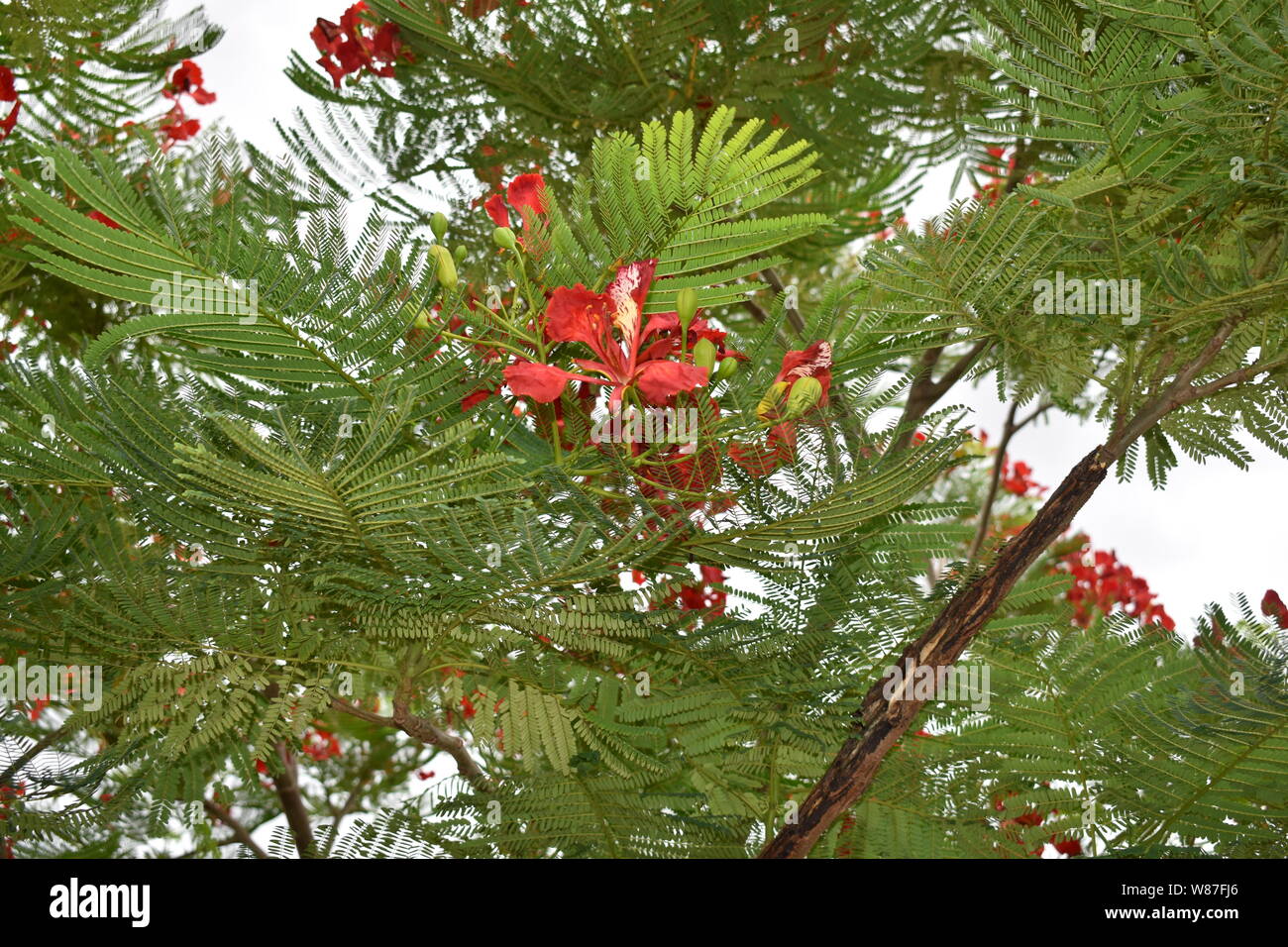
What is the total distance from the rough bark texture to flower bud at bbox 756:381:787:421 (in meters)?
0.46

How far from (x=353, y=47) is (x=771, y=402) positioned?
191 cm

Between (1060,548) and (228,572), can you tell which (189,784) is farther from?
(1060,548)

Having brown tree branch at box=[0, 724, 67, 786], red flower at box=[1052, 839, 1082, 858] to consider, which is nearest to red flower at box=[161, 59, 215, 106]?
brown tree branch at box=[0, 724, 67, 786]

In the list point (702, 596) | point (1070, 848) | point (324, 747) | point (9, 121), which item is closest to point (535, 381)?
point (702, 596)

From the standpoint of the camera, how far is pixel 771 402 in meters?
1.32

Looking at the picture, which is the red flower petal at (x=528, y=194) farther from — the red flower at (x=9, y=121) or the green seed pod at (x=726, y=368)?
the red flower at (x=9, y=121)

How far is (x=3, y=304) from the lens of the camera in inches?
102

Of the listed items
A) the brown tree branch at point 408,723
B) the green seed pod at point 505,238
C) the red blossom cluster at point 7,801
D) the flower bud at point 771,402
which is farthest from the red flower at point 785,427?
the red blossom cluster at point 7,801

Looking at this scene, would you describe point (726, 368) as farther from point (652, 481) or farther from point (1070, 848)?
point (1070, 848)

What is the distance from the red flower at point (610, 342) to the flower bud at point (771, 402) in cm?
12

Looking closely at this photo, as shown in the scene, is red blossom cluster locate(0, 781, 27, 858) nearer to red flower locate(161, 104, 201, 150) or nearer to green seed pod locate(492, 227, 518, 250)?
green seed pod locate(492, 227, 518, 250)

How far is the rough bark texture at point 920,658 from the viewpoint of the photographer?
1.56m

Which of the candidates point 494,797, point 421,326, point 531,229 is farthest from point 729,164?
point 494,797
